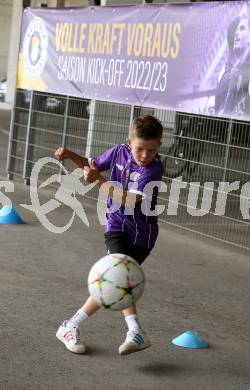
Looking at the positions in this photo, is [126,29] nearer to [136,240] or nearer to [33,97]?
[33,97]

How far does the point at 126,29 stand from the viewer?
10.1m

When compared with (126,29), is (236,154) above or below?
below

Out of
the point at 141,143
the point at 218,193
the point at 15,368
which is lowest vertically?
the point at 15,368

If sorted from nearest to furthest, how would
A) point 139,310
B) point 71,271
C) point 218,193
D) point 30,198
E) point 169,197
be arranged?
1. point 139,310
2. point 71,271
3. point 218,193
4. point 169,197
5. point 30,198

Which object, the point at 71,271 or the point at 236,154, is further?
the point at 236,154

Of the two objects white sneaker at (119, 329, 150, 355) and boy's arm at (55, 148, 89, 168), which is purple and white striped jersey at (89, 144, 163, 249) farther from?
white sneaker at (119, 329, 150, 355)

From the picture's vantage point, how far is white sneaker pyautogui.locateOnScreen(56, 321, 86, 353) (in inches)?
199

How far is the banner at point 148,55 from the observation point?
8570 millimetres

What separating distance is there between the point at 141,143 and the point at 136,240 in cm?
70

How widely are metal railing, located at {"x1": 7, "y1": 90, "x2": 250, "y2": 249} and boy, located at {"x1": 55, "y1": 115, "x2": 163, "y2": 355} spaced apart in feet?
12.1

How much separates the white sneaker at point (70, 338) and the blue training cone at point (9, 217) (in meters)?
4.25

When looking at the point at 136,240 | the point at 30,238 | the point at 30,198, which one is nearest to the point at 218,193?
the point at 30,238

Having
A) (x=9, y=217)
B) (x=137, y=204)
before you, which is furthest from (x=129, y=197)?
(x=9, y=217)

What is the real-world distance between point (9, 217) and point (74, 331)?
14.4ft
